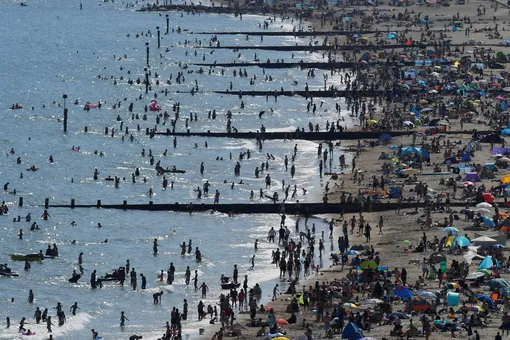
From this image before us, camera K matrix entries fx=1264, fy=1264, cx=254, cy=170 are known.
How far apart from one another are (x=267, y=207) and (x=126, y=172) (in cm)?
1431

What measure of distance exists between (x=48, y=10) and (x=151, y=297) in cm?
15019

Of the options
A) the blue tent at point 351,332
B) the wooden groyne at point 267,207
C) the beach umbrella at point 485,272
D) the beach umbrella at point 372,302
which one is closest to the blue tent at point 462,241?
the beach umbrella at point 485,272

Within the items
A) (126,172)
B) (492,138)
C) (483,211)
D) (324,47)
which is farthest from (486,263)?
(324,47)

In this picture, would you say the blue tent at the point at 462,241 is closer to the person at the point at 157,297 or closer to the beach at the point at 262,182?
the beach at the point at 262,182

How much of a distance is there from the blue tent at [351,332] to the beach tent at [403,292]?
4.26 m

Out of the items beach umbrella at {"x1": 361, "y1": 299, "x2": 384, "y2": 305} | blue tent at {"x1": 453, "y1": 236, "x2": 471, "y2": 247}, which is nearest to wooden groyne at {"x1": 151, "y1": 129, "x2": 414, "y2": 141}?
Answer: blue tent at {"x1": 453, "y1": 236, "x2": 471, "y2": 247}

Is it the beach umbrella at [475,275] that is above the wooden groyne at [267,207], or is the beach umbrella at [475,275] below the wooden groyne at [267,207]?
above

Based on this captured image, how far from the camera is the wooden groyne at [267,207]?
5819cm

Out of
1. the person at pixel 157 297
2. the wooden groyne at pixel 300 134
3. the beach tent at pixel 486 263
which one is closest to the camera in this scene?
the beach tent at pixel 486 263

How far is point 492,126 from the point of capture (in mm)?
75750

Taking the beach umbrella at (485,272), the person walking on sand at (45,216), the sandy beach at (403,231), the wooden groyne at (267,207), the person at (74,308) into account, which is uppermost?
the beach umbrella at (485,272)

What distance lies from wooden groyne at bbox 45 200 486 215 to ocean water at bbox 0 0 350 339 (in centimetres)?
54

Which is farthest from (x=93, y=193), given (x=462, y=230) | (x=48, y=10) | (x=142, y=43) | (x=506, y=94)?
(x=48, y=10)

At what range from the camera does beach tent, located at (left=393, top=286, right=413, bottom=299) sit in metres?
41.4
